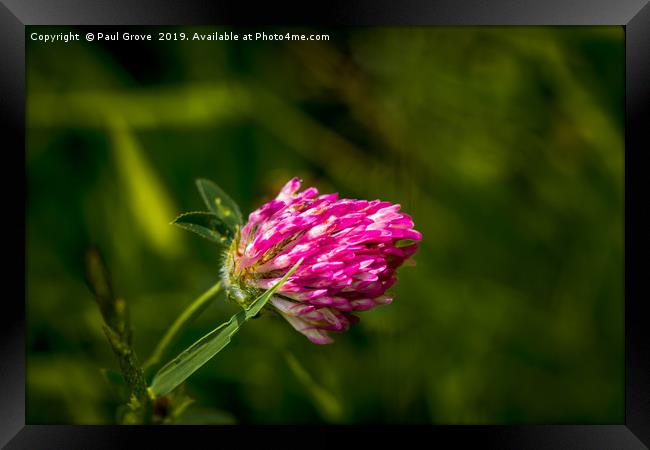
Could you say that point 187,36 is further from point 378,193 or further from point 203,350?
point 203,350

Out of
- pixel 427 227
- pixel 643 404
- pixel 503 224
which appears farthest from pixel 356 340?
pixel 643 404

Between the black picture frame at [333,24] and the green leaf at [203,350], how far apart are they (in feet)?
0.70

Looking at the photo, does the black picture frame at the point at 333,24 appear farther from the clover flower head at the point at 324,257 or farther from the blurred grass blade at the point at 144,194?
the blurred grass blade at the point at 144,194

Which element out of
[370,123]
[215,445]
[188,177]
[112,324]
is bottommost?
[215,445]

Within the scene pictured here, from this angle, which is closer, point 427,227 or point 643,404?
point 643,404

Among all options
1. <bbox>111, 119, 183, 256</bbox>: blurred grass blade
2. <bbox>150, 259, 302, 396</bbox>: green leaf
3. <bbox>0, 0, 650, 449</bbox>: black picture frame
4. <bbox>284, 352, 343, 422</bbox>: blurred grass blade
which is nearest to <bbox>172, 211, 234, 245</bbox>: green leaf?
<bbox>150, 259, 302, 396</bbox>: green leaf

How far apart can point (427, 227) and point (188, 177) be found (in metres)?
0.71

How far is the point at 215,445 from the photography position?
1.23m

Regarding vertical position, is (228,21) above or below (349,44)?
below

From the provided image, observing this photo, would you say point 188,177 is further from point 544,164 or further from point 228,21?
point 544,164

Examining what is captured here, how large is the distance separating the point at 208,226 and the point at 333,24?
430 mm

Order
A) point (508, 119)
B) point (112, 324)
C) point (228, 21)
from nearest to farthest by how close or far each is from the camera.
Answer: point (112, 324), point (228, 21), point (508, 119)

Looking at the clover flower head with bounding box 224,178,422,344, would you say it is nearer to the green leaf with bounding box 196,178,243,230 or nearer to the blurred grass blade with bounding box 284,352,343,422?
the green leaf with bounding box 196,178,243,230

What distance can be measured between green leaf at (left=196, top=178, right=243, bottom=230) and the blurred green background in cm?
66
